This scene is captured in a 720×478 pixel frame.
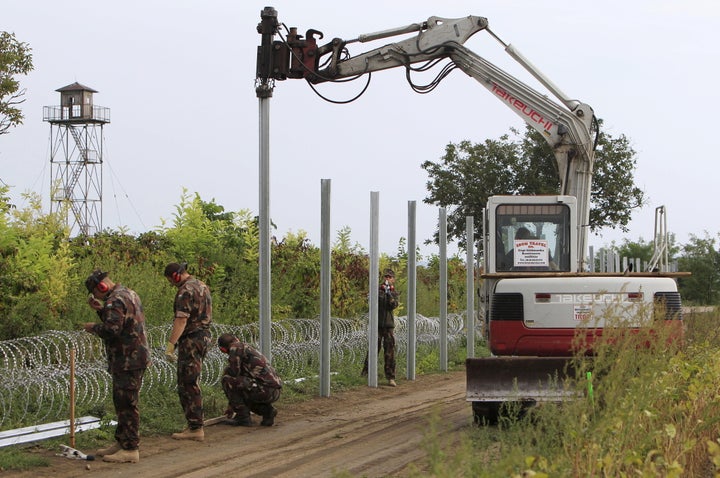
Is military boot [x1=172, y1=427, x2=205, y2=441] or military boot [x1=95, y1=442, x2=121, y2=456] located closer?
military boot [x1=95, y1=442, x2=121, y2=456]

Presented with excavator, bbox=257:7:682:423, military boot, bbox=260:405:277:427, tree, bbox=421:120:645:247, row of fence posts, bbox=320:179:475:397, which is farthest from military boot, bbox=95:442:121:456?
tree, bbox=421:120:645:247

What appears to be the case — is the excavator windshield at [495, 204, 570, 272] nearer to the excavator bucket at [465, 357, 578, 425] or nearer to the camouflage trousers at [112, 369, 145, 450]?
the excavator bucket at [465, 357, 578, 425]

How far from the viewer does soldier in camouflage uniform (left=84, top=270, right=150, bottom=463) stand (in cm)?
1138

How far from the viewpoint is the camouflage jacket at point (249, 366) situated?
14.0m

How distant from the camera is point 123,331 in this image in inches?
448

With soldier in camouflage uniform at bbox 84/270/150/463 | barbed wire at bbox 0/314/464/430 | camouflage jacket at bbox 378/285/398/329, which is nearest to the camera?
soldier in camouflage uniform at bbox 84/270/150/463

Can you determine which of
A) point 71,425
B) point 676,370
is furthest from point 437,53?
point 71,425

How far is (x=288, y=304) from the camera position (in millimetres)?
22750

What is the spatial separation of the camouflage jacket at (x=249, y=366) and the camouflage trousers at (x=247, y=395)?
7 cm

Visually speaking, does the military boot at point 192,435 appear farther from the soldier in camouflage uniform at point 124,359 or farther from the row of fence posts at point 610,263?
the row of fence posts at point 610,263

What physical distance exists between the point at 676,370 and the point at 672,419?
7.62 feet

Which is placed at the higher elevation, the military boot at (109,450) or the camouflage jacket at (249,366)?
the camouflage jacket at (249,366)

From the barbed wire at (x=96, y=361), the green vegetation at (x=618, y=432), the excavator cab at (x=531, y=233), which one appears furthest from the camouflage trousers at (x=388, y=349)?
the green vegetation at (x=618, y=432)

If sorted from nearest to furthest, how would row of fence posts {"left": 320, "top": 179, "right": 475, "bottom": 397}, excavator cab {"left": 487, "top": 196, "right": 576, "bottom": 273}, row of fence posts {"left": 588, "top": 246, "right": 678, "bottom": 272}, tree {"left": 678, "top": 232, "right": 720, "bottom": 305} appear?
1. excavator cab {"left": 487, "top": 196, "right": 576, "bottom": 273}
2. row of fence posts {"left": 320, "top": 179, "right": 475, "bottom": 397}
3. row of fence posts {"left": 588, "top": 246, "right": 678, "bottom": 272}
4. tree {"left": 678, "top": 232, "right": 720, "bottom": 305}
